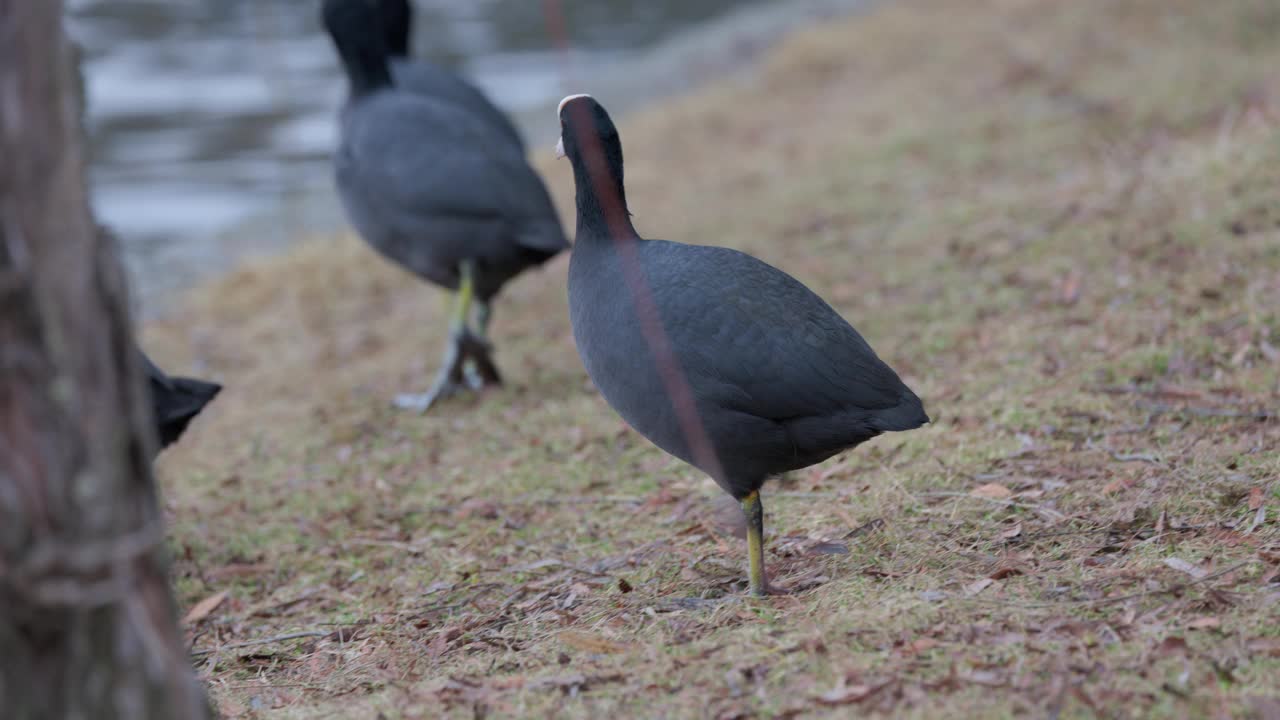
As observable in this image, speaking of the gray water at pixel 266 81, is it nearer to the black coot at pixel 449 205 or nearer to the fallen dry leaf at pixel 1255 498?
the black coot at pixel 449 205

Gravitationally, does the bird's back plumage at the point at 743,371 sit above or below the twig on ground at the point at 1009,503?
above

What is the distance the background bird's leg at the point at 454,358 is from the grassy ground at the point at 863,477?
0.61 ft

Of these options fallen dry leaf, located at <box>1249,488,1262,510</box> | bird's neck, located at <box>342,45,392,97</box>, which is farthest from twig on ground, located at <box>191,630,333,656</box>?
bird's neck, located at <box>342,45,392,97</box>

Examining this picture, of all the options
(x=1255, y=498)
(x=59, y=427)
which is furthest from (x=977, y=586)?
(x=59, y=427)

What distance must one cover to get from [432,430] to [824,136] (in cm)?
546

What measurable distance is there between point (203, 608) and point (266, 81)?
11.7m

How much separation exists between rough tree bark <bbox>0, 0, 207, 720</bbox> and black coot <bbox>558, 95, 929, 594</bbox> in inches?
63.1

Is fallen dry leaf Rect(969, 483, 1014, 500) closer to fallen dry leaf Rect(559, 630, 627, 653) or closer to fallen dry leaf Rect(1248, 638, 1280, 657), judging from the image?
fallen dry leaf Rect(1248, 638, 1280, 657)

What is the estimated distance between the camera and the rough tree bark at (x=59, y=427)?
204 cm

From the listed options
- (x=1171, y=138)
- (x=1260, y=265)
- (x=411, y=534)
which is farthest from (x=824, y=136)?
(x=411, y=534)

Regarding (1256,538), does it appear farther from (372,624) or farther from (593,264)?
(372,624)

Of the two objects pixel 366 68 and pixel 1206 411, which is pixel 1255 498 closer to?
pixel 1206 411

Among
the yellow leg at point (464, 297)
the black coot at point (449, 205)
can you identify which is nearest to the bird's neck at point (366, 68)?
the black coot at point (449, 205)

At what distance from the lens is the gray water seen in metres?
11.5
